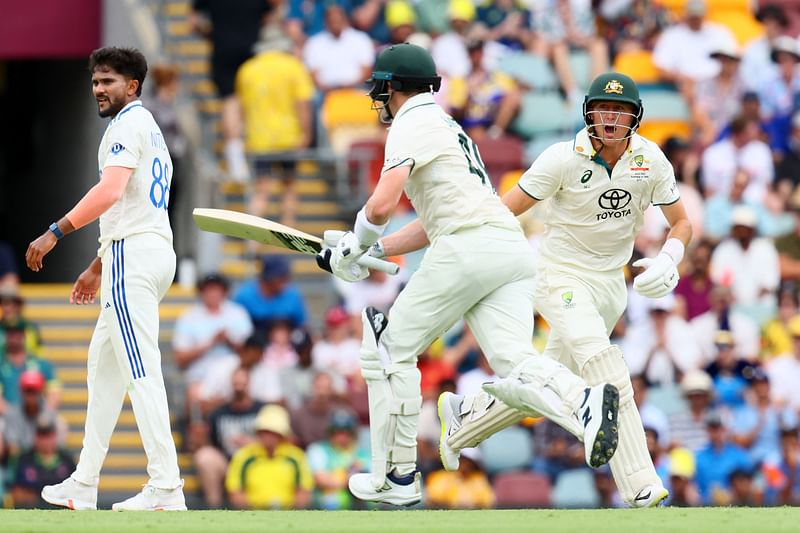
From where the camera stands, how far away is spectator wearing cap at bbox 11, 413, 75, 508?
13.2 m

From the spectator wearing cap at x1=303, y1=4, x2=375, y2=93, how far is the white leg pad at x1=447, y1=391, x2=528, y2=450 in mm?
7374

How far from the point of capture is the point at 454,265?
8469mm

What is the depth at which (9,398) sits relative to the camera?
539 inches

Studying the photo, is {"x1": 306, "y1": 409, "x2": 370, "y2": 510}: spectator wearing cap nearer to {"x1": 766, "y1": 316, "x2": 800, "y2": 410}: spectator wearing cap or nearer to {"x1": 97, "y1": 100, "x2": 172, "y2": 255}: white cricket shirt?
{"x1": 766, "y1": 316, "x2": 800, "y2": 410}: spectator wearing cap

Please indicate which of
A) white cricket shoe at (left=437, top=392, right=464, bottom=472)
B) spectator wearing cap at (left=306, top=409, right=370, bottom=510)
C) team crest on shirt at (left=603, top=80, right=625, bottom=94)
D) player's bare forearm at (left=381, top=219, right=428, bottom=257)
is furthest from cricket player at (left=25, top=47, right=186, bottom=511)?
spectator wearing cap at (left=306, top=409, right=370, bottom=510)

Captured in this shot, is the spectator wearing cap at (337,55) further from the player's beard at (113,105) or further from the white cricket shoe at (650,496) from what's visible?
the white cricket shoe at (650,496)

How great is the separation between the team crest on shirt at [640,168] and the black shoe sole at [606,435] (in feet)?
4.74

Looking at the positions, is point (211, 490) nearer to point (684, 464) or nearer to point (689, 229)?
point (684, 464)

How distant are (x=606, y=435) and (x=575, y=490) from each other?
219 inches

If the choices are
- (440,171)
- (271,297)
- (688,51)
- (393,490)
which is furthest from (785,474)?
(440,171)

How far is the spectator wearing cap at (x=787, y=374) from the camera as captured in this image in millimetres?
14242

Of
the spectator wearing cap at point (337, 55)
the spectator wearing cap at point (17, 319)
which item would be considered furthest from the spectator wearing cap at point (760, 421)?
the spectator wearing cap at point (17, 319)

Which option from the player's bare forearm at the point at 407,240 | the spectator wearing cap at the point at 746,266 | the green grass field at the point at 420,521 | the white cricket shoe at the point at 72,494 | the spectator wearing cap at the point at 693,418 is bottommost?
the spectator wearing cap at the point at 693,418

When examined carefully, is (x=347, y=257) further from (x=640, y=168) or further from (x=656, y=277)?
(x=640, y=168)
